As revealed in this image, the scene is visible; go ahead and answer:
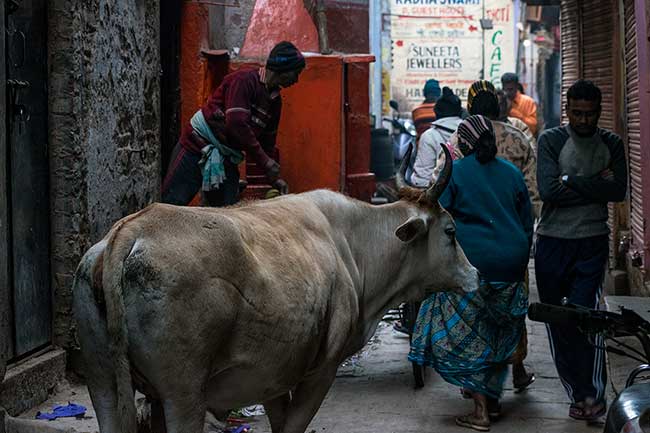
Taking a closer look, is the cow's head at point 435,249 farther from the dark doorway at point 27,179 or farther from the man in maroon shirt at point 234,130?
the dark doorway at point 27,179

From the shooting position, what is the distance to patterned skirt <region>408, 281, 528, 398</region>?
6.70 metres

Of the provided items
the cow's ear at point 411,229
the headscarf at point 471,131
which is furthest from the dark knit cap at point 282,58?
the cow's ear at point 411,229

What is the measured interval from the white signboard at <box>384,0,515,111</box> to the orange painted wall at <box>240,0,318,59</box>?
2043cm

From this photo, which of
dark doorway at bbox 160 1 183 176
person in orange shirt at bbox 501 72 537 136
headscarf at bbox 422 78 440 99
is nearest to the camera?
dark doorway at bbox 160 1 183 176

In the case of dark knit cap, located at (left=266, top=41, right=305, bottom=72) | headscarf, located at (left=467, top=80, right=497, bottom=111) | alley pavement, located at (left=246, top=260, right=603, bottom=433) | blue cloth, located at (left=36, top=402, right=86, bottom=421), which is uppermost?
dark knit cap, located at (left=266, top=41, right=305, bottom=72)

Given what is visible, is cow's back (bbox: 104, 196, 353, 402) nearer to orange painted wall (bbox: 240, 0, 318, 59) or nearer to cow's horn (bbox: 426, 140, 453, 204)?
cow's horn (bbox: 426, 140, 453, 204)

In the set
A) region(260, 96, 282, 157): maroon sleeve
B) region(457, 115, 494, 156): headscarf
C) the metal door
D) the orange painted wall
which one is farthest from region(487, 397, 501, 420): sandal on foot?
the orange painted wall

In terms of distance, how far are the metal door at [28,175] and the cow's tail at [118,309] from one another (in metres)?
2.11

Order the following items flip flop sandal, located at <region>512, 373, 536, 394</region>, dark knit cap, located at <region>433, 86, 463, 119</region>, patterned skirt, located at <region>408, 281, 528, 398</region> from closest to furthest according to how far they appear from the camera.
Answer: patterned skirt, located at <region>408, 281, 528, 398</region> < flip flop sandal, located at <region>512, 373, 536, 394</region> < dark knit cap, located at <region>433, 86, 463, 119</region>

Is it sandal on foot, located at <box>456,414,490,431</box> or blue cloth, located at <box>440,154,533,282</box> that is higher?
blue cloth, located at <box>440,154,533,282</box>

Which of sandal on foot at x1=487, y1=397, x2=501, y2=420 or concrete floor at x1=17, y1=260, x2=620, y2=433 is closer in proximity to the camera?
concrete floor at x1=17, y1=260, x2=620, y2=433

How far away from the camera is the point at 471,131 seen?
668 centimetres

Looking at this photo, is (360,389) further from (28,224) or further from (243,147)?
(28,224)

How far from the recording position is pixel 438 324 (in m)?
6.84
